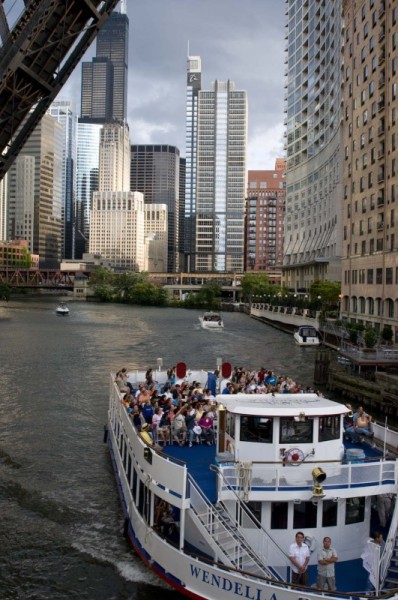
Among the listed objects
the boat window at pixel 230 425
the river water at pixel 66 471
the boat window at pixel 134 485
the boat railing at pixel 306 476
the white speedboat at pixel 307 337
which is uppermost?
the boat window at pixel 230 425

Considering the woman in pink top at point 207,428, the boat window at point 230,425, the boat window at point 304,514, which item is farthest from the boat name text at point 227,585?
the woman in pink top at point 207,428

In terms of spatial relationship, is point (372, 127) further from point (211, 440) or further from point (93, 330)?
point (211, 440)

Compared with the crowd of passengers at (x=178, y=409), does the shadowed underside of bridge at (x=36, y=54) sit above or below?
above

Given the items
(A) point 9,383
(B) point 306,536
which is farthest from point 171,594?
(A) point 9,383

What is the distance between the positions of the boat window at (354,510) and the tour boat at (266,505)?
0.03 meters

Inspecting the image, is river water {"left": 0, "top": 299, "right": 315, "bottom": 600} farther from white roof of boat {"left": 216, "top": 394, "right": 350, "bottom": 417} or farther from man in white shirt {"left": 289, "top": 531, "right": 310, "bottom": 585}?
white roof of boat {"left": 216, "top": 394, "right": 350, "bottom": 417}

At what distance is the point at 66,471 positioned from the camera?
80.8 ft

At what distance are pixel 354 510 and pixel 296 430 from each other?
2215mm

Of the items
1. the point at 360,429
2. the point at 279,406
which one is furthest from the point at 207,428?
the point at 360,429

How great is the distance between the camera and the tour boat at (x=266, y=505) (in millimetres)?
13258

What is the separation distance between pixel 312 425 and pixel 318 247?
10680cm

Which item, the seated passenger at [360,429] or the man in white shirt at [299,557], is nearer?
the man in white shirt at [299,557]

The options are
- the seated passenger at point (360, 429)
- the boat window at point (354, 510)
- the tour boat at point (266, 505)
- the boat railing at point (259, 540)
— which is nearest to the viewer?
the tour boat at point (266, 505)

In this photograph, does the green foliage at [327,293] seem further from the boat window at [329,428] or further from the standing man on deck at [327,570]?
the standing man on deck at [327,570]
